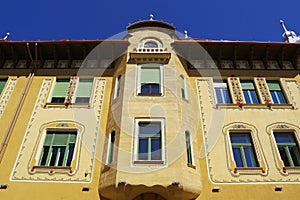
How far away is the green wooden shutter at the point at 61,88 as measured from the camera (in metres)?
13.4

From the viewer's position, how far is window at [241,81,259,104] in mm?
13219

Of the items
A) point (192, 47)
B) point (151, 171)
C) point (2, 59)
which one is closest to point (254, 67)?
point (192, 47)

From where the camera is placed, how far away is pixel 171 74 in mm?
12805

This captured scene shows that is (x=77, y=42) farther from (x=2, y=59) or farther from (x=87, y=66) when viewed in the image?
(x=2, y=59)

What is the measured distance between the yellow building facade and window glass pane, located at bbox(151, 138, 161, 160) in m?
0.04

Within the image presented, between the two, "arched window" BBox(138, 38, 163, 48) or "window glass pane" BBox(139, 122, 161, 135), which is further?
"arched window" BBox(138, 38, 163, 48)

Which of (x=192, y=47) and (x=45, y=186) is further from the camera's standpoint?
(x=192, y=47)

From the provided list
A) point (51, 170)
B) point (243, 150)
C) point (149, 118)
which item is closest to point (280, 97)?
point (243, 150)

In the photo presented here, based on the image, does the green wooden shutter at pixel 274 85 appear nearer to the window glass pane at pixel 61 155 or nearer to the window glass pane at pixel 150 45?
the window glass pane at pixel 150 45

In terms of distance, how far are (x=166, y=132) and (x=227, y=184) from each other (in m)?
2.89

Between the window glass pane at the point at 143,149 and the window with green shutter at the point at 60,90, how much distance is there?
4.81m

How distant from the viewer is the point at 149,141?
1046 centimetres

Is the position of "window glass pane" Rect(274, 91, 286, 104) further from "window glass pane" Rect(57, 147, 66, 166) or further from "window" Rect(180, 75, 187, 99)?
"window glass pane" Rect(57, 147, 66, 166)

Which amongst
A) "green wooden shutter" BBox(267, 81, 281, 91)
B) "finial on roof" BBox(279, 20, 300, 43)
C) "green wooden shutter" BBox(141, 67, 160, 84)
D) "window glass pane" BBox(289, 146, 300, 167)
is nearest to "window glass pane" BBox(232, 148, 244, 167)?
"window glass pane" BBox(289, 146, 300, 167)
